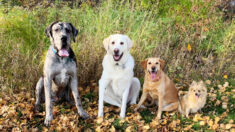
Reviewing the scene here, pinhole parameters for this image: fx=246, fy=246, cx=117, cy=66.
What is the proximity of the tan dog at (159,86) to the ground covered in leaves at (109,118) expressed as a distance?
0.56 ft

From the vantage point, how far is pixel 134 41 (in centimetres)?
537

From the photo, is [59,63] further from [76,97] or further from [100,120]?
[100,120]

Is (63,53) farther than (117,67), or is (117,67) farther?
(117,67)

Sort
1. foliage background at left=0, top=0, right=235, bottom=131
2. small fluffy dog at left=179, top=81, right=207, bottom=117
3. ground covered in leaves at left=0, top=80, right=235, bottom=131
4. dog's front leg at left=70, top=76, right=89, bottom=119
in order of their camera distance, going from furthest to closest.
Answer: foliage background at left=0, top=0, right=235, bottom=131 → dog's front leg at left=70, top=76, right=89, bottom=119 → small fluffy dog at left=179, top=81, right=207, bottom=117 → ground covered in leaves at left=0, top=80, right=235, bottom=131

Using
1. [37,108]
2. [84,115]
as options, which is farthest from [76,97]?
[37,108]

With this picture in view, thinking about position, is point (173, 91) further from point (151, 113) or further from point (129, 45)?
point (129, 45)

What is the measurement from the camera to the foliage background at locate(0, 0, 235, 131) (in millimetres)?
4832

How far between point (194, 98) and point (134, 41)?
2.00m

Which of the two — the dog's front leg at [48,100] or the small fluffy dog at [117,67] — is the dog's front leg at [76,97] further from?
the dog's front leg at [48,100]

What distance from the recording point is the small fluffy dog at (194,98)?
3820mm

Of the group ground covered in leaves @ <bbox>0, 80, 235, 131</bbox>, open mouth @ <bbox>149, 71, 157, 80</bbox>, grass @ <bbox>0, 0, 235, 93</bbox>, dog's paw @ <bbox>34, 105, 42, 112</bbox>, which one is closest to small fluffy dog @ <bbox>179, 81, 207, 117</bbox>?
ground covered in leaves @ <bbox>0, 80, 235, 131</bbox>

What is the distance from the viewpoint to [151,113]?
4270 mm

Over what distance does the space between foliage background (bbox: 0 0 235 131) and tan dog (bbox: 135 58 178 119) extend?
119 centimetres

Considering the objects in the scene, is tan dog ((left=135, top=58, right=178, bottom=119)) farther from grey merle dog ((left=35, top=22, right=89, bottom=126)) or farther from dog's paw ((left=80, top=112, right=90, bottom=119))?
grey merle dog ((left=35, top=22, right=89, bottom=126))
